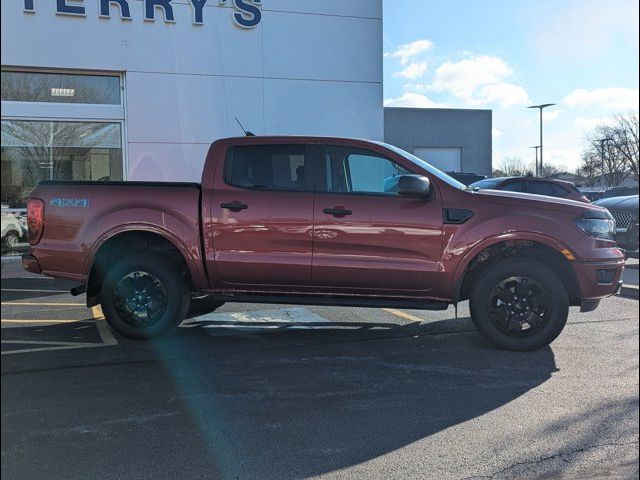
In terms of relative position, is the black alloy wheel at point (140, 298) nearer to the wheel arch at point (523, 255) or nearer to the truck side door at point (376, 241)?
the truck side door at point (376, 241)

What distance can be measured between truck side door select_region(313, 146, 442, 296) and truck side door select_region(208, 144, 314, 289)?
6.7 inches

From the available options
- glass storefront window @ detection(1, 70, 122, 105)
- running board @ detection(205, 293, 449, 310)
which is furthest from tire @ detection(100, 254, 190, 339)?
glass storefront window @ detection(1, 70, 122, 105)

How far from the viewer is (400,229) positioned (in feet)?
16.5

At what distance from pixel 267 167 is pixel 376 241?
136cm

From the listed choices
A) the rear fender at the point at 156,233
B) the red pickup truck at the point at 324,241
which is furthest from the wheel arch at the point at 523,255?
the rear fender at the point at 156,233

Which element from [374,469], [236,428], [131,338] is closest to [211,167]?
[131,338]

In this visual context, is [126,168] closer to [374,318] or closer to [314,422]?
[374,318]

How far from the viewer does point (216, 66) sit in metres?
11.6

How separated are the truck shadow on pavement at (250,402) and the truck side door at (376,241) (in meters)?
0.69

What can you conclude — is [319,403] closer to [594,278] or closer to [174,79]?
[594,278]

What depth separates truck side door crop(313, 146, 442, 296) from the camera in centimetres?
502

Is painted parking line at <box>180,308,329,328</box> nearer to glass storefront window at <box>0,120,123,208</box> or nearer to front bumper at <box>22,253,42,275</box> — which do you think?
front bumper at <box>22,253,42,275</box>

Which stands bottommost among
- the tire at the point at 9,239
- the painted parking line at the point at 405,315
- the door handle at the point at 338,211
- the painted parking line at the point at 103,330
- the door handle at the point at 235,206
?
the painted parking line at the point at 103,330

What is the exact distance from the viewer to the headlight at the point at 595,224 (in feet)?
16.3
